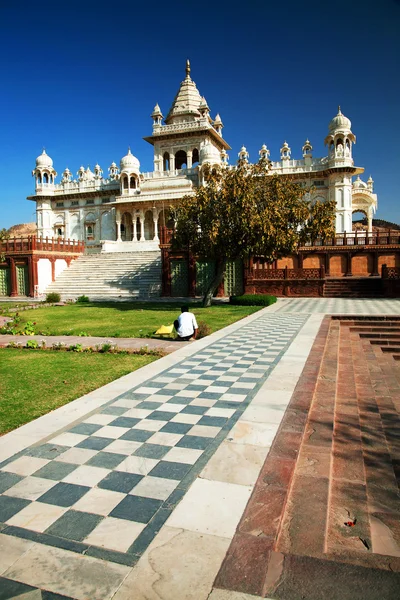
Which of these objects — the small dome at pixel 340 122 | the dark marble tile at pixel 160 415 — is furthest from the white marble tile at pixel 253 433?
the small dome at pixel 340 122

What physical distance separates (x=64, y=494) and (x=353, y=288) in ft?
75.7

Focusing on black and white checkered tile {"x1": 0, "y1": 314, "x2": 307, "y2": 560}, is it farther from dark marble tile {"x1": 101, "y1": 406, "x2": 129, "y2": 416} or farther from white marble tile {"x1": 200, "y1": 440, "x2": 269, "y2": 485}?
white marble tile {"x1": 200, "y1": 440, "x2": 269, "y2": 485}

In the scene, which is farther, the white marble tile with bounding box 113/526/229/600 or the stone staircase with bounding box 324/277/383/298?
the stone staircase with bounding box 324/277/383/298

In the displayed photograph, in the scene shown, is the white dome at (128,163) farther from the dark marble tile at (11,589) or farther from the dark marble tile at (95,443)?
the dark marble tile at (11,589)

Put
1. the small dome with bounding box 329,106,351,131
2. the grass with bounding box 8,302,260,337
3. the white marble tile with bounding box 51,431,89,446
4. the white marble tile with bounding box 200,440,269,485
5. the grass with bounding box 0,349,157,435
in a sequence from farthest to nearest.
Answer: the small dome with bounding box 329,106,351,131 → the grass with bounding box 8,302,260,337 → the grass with bounding box 0,349,157,435 → the white marble tile with bounding box 51,431,89,446 → the white marble tile with bounding box 200,440,269,485

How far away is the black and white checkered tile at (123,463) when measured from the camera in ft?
9.41

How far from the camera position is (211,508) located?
3.00 meters

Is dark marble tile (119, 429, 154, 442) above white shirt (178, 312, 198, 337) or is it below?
below

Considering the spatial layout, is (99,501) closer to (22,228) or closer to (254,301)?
(254,301)

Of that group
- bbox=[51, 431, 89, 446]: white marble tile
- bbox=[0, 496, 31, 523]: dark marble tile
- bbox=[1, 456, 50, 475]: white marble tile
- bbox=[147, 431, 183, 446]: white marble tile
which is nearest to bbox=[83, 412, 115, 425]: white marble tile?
bbox=[51, 431, 89, 446]: white marble tile

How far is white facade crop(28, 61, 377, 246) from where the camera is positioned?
41.1m

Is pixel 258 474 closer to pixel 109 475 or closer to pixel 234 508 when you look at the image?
pixel 234 508

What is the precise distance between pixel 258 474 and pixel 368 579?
1.19m

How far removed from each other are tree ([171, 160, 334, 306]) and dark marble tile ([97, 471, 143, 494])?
14.4m
